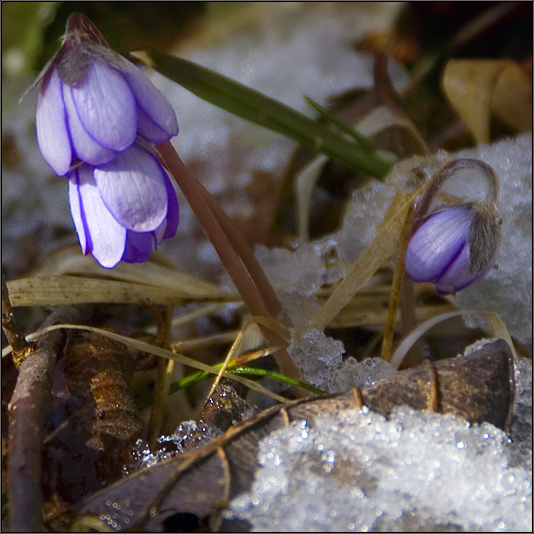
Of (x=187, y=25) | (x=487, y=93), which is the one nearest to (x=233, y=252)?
(x=487, y=93)

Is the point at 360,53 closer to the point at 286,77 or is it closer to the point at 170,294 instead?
the point at 286,77

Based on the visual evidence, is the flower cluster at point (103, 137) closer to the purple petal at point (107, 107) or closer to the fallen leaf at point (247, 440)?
the purple petal at point (107, 107)

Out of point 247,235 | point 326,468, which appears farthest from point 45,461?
point 247,235

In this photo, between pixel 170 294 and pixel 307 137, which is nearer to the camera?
pixel 170 294

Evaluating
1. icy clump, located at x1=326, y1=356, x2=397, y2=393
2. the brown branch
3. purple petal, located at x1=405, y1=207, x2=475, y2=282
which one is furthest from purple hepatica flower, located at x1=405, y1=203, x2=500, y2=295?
the brown branch

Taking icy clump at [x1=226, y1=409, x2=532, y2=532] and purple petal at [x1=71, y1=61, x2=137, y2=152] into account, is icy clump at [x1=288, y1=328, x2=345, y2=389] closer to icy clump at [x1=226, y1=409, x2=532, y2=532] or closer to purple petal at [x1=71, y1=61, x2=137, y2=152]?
icy clump at [x1=226, y1=409, x2=532, y2=532]

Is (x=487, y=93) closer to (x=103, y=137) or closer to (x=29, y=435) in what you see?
(x=103, y=137)
